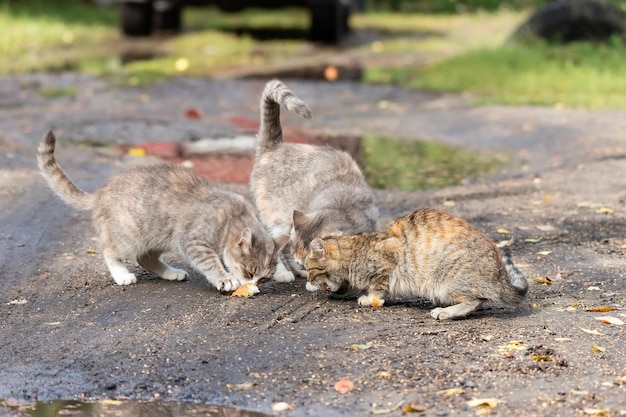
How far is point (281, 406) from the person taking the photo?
4.57 meters

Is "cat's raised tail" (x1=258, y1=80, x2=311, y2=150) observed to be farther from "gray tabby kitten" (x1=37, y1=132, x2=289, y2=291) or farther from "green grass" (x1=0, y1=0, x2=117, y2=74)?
"green grass" (x1=0, y1=0, x2=117, y2=74)

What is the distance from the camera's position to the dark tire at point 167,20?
21.0 metres

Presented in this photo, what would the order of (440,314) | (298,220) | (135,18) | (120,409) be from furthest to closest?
(135,18) → (298,220) → (440,314) → (120,409)

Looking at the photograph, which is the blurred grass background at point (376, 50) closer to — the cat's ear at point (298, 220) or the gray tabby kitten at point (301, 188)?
the gray tabby kitten at point (301, 188)

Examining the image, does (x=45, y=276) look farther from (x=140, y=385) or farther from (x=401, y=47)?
(x=401, y=47)

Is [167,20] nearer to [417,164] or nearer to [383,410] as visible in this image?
[417,164]

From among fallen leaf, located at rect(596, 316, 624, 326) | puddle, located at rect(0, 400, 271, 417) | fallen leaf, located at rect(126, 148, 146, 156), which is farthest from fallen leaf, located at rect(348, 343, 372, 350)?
fallen leaf, located at rect(126, 148, 146, 156)

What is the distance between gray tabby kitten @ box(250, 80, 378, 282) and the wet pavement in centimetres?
44

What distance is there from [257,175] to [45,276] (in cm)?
162

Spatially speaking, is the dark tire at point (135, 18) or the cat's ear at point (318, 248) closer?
the cat's ear at point (318, 248)

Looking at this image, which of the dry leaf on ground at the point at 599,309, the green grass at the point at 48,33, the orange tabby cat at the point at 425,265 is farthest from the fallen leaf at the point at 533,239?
the green grass at the point at 48,33

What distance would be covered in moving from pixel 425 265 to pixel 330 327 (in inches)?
26.7

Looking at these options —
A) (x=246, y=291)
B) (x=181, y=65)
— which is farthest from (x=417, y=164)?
(x=181, y=65)

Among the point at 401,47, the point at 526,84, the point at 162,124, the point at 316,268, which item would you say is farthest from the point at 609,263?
the point at 401,47
